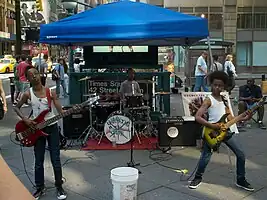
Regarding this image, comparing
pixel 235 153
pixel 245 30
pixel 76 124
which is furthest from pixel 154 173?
pixel 245 30

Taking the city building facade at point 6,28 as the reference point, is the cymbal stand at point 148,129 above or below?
below

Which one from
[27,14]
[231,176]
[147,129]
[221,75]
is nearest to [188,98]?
[147,129]

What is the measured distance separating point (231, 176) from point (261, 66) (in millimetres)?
25002

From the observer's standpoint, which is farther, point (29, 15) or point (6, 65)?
point (29, 15)

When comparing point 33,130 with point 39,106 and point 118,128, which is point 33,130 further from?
point 118,128

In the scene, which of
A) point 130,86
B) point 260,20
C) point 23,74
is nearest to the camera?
point 130,86

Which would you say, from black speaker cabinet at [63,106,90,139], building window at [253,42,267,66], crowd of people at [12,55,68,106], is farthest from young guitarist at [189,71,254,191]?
building window at [253,42,267,66]

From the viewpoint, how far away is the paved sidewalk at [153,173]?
4844mm

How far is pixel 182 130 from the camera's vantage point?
7.44 m

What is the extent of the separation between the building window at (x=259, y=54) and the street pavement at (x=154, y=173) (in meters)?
22.1

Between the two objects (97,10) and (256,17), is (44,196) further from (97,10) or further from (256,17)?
(256,17)

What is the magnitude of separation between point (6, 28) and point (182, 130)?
168 ft

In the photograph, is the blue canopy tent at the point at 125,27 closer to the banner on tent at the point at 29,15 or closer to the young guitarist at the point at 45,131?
the young guitarist at the point at 45,131

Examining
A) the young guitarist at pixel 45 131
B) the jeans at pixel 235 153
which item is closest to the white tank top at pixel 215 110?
the jeans at pixel 235 153
